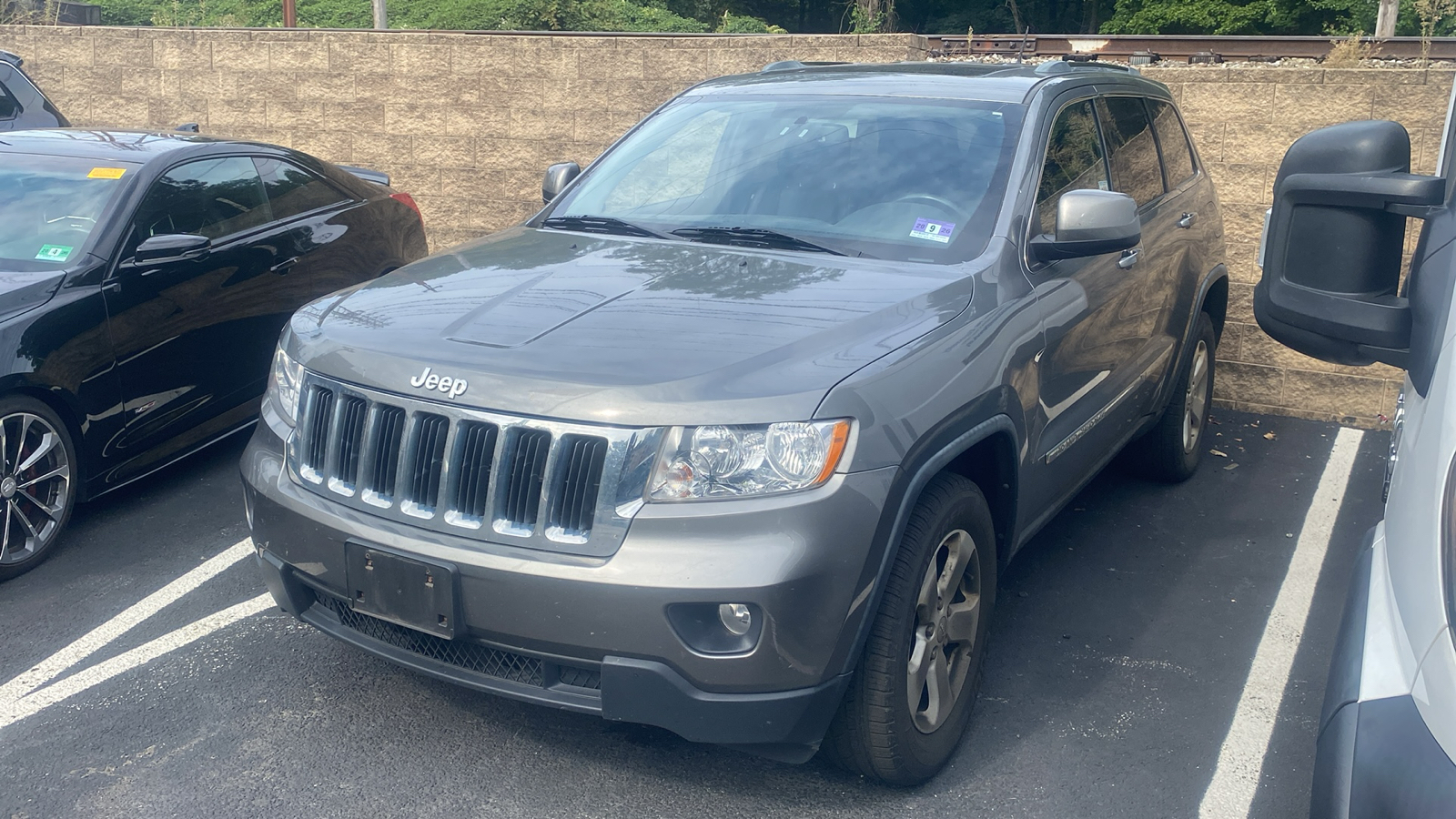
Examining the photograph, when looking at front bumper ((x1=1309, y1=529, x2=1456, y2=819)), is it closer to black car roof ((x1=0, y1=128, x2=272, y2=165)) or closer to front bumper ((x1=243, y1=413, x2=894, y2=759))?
front bumper ((x1=243, y1=413, x2=894, y2=759))

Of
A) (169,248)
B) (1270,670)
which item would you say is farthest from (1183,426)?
(169,248)

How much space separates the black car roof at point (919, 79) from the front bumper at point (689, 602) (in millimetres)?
2024

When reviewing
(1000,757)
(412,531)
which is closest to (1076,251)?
(1000,757)

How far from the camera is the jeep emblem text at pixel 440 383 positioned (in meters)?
2.91

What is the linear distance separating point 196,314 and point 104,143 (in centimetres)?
107

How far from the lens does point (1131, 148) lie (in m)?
5.03

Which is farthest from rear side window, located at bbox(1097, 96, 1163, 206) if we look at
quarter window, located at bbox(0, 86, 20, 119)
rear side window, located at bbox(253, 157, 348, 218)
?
quarter window, located at bbox(0, 86, 20, 119)

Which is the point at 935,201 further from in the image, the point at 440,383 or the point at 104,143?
the point at 104,143

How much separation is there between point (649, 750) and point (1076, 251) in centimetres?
196

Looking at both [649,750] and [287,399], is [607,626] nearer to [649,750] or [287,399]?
[649,750]

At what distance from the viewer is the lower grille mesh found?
9.57 ft

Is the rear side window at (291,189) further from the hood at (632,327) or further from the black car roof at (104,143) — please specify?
the hood at (632,327)

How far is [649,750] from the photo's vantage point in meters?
3.43

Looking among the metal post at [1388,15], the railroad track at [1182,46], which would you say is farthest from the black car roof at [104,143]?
the metal post at [1388,15]
